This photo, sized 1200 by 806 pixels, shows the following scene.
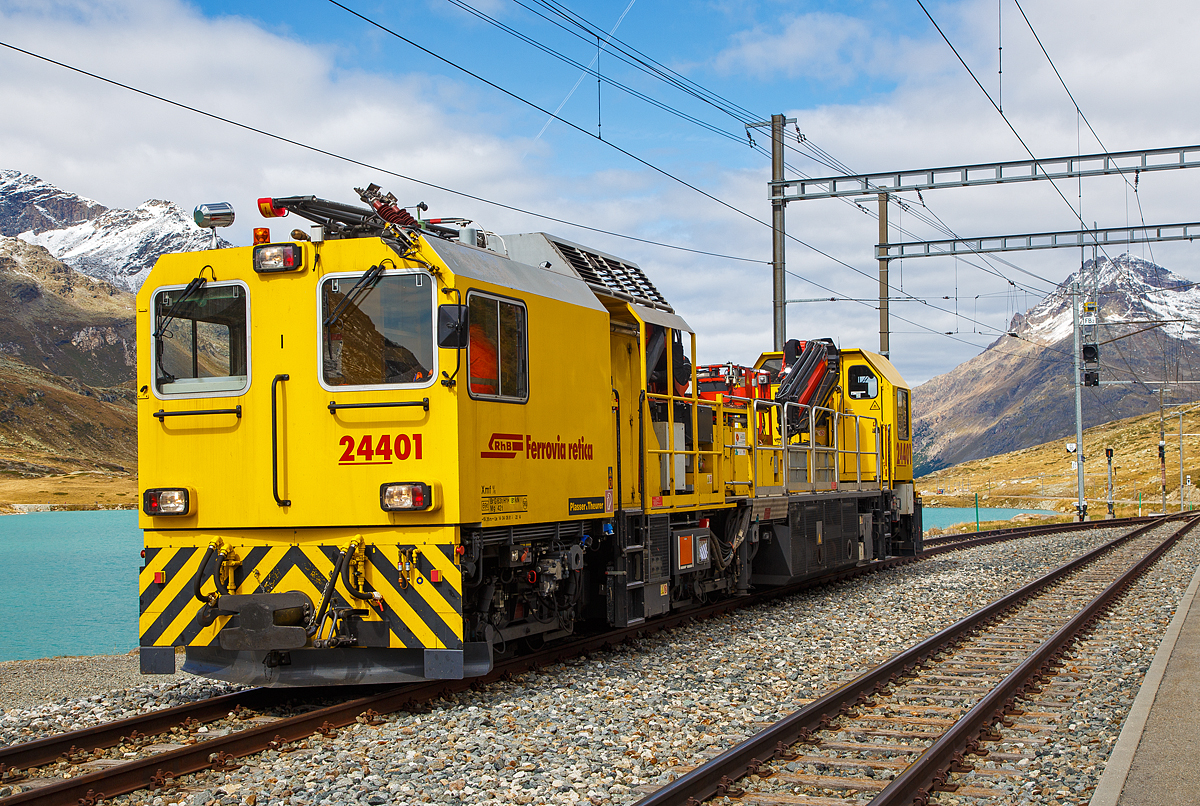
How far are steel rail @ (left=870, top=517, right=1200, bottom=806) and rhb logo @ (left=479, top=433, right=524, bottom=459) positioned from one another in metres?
3.80

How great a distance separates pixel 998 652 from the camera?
10.6 m

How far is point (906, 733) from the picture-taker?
7.18 m

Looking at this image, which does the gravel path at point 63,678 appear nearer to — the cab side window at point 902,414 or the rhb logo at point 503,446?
the rhb logo at point 503,446

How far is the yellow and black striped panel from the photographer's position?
7754 mm

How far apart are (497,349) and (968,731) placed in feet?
14.7

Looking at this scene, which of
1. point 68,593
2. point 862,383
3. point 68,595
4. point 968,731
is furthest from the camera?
point 68,593

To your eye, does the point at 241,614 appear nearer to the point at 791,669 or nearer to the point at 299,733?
the point at 299,733

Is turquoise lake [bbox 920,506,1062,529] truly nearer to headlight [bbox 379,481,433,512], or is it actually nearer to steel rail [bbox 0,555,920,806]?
steel rail [bbox 0,555,920,806]

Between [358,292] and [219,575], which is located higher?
[358,292]

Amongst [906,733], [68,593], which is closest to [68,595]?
[68,593]

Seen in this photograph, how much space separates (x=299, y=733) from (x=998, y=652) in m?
7.04

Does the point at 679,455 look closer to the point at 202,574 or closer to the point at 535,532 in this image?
the point at 535,532

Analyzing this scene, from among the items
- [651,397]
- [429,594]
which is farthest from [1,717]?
[651,397]

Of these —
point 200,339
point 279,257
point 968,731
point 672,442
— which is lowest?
A: point 968,731
